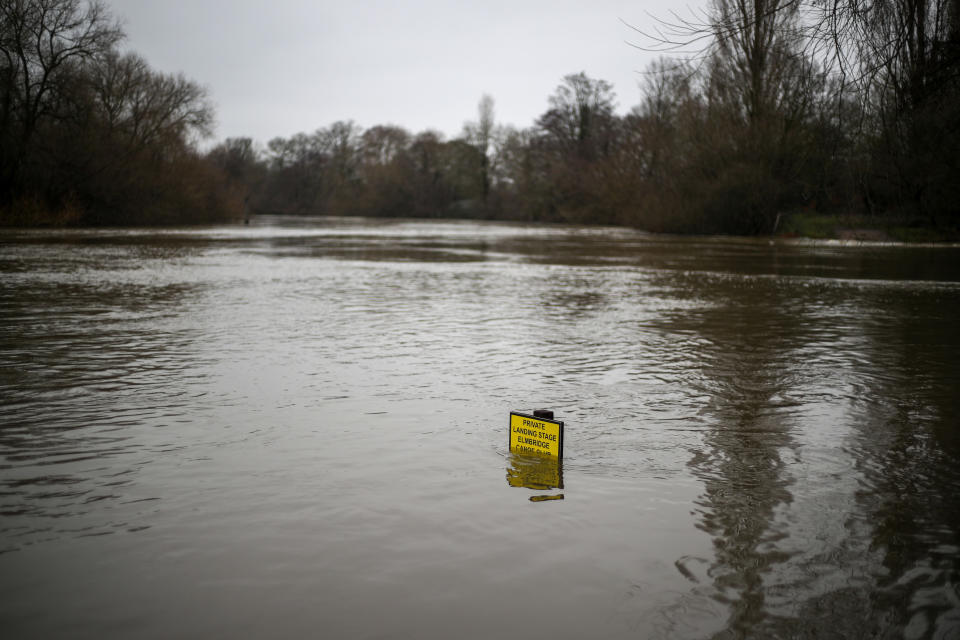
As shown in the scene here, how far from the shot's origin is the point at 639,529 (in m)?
3.83

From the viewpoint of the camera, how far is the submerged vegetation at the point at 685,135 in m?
6.68

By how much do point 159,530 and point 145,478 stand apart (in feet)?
2.60

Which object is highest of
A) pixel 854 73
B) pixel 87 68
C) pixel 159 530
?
pixel 87 68

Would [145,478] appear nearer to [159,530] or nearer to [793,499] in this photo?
[159,530]

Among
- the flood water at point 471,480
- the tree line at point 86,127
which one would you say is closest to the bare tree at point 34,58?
the tree line at point 86,127

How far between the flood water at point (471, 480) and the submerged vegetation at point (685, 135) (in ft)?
7.86

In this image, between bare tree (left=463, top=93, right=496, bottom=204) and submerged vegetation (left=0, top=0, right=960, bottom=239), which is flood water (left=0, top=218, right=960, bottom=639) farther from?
bare tree (left=463, top=93, right=496, bottom=204)

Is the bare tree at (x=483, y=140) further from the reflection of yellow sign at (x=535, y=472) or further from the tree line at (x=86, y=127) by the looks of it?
the reflection of yellow sign at (x=535, y=472)

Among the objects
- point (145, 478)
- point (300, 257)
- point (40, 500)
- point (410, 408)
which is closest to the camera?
point (40, 500)

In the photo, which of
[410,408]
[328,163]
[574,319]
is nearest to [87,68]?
[574,319]

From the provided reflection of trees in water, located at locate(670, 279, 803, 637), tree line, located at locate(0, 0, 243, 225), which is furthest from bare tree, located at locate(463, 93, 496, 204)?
reflection of trees in water, located at locate(670, 279, 803, 637)

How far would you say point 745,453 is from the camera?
16.5 feet

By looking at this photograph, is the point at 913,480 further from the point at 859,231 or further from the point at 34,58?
the point at 34,58

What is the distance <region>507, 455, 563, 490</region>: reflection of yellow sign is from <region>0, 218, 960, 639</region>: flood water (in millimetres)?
18
